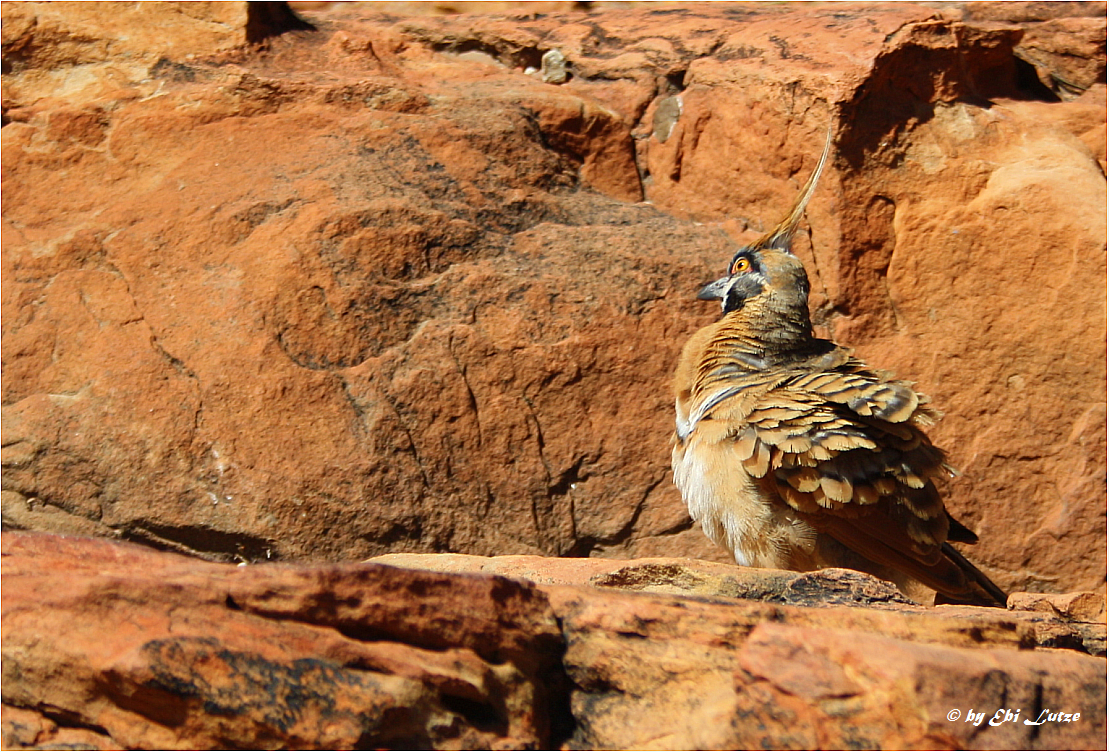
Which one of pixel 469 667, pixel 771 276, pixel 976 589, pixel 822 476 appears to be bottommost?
pixel 976 589

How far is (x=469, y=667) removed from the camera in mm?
2408

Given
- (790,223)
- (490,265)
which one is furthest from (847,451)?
(490,265)

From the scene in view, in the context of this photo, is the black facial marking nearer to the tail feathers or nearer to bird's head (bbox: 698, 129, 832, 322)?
bird's head (bbox: 698, 129, 832, 322)

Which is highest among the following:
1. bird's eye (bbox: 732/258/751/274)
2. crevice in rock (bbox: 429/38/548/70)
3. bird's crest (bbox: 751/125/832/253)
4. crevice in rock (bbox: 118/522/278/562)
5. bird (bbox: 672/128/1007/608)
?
crevice in rock (bbox: 429/38/548/70)

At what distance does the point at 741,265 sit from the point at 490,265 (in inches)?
55.8

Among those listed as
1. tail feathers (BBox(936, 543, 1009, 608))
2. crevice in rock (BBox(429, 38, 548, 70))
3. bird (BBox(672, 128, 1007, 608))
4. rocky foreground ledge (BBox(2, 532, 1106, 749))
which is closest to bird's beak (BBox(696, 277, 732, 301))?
bird (BBox(672, 128, 1007, 608))

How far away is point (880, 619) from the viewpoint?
107 inches

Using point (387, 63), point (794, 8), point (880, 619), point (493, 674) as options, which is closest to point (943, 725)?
point (880, 619)

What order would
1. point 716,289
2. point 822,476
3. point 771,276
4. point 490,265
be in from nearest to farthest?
point 822,476 < point 771,276 < point 716,289 < point 490,265

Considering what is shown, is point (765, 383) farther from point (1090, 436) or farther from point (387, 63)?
point (387, 63)

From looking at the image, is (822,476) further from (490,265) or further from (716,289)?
(490,265)

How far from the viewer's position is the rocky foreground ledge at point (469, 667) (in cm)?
217

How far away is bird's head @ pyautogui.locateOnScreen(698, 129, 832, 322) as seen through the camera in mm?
5133

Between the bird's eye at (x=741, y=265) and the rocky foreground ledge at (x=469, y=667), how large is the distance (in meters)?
2.80
